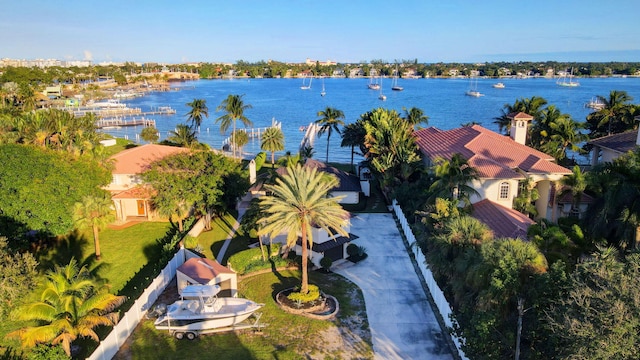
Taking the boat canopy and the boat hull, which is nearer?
the boat hull

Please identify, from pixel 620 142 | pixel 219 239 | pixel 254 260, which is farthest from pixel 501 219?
pixel 219 239

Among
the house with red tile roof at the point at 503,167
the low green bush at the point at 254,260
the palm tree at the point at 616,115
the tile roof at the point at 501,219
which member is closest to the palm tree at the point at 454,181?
the tile roof at the point at 501,219

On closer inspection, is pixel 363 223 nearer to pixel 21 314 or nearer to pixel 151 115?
pixel 21 314

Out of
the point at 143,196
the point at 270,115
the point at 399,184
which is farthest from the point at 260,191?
the point at 270,115

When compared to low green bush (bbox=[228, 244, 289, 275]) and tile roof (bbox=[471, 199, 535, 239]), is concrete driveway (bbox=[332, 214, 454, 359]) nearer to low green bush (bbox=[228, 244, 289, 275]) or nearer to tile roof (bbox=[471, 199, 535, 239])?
low green bush (bbox=[228, 244, 289, 275])

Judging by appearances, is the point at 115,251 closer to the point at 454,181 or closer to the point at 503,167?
the point at 454,181

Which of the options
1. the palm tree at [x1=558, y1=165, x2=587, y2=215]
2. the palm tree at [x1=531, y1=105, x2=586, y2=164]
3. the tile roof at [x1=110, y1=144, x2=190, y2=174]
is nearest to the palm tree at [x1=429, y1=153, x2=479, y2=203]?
the palm tree at [x1=558, y1=165, x2=587, y2=215]
